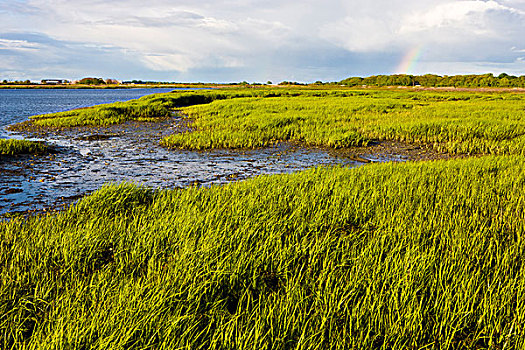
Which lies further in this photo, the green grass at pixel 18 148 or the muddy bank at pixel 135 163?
the green grass at pixel 18 148

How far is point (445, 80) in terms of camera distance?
102875 millimetres

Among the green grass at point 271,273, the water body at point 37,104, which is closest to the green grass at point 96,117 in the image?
the water body at point 37,104

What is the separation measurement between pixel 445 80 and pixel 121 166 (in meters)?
113

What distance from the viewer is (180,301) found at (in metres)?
3.10

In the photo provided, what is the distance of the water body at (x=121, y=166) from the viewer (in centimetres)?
808

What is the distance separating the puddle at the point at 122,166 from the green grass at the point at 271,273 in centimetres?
266

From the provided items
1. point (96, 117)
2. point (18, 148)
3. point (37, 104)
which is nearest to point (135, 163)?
point (18, 148)

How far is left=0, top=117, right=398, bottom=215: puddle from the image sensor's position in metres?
8.08

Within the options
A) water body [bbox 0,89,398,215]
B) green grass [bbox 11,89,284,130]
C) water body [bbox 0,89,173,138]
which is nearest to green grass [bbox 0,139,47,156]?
water body [bbox 0,89,398,215]

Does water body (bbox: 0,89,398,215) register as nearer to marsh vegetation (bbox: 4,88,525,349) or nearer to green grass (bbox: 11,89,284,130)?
marsh vegetation (bbox: 4,88,525,349)

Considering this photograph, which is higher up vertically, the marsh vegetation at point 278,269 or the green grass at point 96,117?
the green grass at point 96,117

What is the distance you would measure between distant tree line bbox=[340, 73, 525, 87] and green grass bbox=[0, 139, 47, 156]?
321ft

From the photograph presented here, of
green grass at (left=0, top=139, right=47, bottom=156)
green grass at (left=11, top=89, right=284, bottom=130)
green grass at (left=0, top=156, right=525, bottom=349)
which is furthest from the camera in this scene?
green grass at (left=11, top=89, right=284, bottom=130)

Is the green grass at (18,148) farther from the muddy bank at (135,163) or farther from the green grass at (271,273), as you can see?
the green grass at (271,273)
